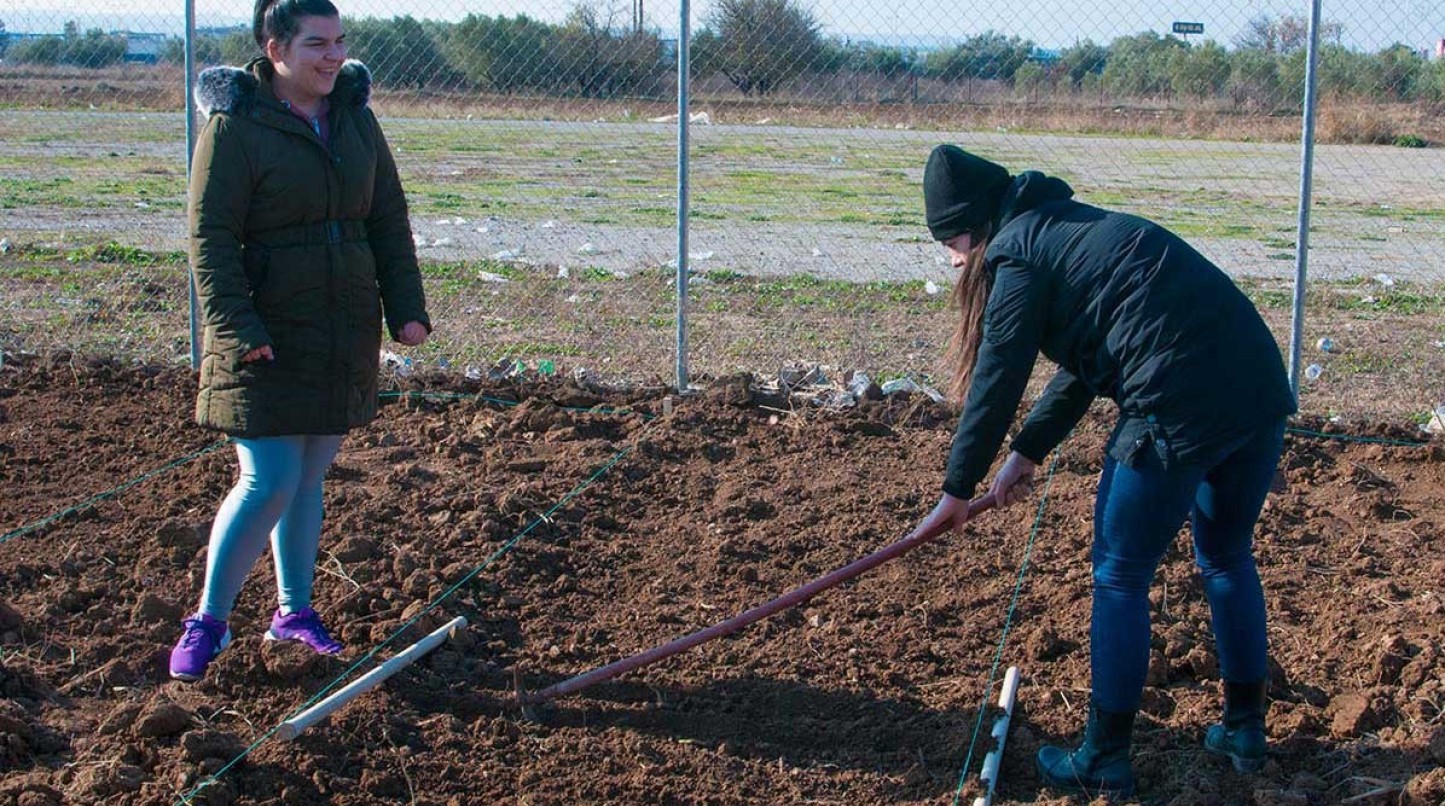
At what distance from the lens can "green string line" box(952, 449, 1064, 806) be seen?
3762 mm

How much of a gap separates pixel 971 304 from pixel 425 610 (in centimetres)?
212

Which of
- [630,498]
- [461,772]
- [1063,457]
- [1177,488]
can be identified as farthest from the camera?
[1063,457]

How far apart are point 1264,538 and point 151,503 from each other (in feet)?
14.1

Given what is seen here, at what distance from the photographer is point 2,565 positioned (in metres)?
4.99

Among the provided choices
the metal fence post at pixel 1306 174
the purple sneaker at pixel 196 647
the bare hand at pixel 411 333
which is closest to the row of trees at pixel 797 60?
the metal fence post at pixel 1306 174

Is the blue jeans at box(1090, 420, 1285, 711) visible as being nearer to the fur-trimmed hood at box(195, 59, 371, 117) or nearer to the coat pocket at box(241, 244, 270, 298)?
the coat pocket at box(241, 244, 270, 298)

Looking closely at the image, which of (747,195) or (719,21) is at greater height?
(719,21)

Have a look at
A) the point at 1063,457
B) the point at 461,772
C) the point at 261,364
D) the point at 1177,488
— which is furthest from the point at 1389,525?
the point at 261,364

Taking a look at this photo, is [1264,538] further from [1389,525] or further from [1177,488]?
[1177,488]

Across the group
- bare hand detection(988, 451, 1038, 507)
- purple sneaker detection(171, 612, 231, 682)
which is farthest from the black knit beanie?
purple sneaker detection(171, 612, 231, 682)

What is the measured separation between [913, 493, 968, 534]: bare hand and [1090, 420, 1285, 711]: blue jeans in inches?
12.9

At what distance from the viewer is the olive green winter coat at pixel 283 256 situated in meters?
3.75

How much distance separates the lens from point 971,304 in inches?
137

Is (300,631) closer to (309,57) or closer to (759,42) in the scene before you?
(309,57)
